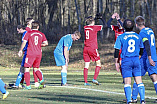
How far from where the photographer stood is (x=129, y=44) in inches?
390

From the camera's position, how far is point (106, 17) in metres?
47.9

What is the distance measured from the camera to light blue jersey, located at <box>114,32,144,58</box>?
992 centimetres

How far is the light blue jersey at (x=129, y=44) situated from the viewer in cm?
992

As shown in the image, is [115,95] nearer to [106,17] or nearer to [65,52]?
[65,52]

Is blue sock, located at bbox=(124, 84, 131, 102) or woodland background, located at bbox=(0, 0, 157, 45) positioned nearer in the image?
blue sock, located at bbox=(124, 84, 131, 102)

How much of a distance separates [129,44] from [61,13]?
4878 centimetres

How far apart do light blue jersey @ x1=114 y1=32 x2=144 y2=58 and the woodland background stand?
106 feet

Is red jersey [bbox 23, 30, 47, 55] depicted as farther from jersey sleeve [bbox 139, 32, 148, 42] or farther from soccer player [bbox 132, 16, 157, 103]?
jersey sleeve [bbox 139, 32, 148, 42]

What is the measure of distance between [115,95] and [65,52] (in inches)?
137

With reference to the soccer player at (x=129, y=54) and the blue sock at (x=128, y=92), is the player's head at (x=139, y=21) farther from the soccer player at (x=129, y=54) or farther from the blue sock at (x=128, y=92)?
the blue sock at (x=128, y=92)

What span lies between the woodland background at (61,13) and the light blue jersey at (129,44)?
32327mm

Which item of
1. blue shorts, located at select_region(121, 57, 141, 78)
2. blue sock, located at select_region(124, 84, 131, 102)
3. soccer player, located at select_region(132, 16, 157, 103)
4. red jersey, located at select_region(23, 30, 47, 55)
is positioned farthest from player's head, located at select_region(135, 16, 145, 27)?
red jersey, located at select_region(23, 30, 47, 55)

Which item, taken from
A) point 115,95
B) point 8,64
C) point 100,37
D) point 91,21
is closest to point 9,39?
point 100,37

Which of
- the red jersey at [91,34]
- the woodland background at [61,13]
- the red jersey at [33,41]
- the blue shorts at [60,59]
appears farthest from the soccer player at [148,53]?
the woodland background at [61,13]
